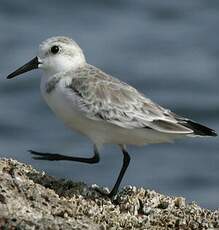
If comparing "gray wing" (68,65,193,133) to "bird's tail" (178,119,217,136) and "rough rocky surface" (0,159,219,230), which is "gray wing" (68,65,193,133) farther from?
"rough rocky surface" (0,159,219,230)

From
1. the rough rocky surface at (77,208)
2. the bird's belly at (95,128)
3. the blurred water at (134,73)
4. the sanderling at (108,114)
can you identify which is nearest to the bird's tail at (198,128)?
the sanderling at (108,114)

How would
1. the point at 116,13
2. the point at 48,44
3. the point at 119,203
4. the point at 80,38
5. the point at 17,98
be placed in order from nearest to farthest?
the point at 119,203 → the point at 48,44 → the point at 17,98 → the point at 80,38 → the point at 116,13

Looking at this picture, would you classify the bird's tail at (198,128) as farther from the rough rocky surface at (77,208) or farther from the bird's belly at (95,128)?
the rough rocky surface at (77,208)

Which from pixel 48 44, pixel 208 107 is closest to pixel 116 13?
pixel 208 107

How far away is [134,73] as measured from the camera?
18.3m

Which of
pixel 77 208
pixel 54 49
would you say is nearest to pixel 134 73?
pixel 54 49

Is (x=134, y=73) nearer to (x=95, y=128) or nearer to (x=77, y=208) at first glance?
(x=95, y=128)

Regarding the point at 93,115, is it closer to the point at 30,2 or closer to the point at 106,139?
the point at 106,139

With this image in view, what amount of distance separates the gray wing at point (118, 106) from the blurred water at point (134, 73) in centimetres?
620

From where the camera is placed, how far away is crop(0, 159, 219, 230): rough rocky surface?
680cm

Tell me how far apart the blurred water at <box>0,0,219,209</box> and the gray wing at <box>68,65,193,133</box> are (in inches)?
244

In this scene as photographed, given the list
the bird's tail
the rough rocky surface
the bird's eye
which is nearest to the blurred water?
the bird's eye

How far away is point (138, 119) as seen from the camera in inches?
355

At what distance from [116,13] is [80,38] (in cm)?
195
